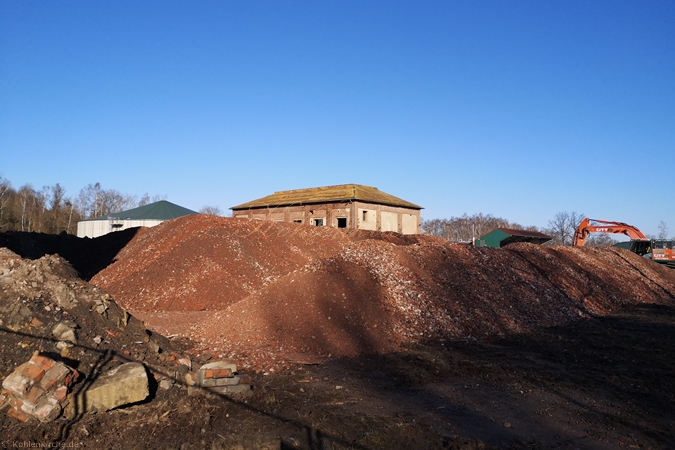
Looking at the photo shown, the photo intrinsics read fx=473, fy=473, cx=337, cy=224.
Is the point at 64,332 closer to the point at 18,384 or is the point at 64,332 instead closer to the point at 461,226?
the point at 18,384

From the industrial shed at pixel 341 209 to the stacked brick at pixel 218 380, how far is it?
24.8 m

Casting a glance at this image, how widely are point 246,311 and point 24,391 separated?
550cm

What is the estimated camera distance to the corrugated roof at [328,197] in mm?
32344

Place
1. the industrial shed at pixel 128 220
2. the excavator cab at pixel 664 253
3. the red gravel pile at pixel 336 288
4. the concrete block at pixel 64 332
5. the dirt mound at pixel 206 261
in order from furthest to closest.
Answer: the industrial shed at pixel 128 220 < the excavator cab at pixel 664 253 < the dirt mound at pixel 206 261 < the red gravel pile at pixel 336 288 < the concrete block at pixel 64 332

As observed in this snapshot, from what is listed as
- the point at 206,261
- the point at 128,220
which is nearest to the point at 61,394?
the point at 206,261

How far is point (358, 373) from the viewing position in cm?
796

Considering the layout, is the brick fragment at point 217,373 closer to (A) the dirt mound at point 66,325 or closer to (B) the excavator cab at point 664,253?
(A) the dirt mound at point 66,325

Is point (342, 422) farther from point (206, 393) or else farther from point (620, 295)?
point (620, 295)

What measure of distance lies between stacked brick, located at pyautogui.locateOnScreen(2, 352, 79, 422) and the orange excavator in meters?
29.9

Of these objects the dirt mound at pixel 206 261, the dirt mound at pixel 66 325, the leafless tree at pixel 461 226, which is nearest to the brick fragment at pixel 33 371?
the dirt mound at pixel 66 325

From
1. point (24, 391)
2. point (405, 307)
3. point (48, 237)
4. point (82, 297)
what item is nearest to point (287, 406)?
point (24, 391)

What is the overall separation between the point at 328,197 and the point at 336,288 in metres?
22.1

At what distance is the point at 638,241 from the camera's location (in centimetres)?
2973

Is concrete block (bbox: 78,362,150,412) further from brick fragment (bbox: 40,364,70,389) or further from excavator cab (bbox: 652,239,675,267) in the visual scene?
excavator cab (bbox: 652,239,675,267)
